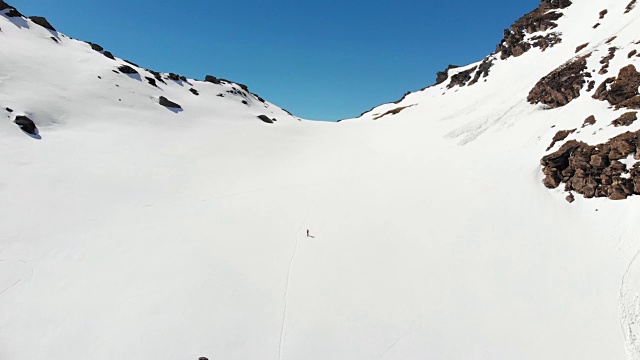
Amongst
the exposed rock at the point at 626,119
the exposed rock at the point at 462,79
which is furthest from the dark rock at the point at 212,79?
the exposed rock at the point at 626,119

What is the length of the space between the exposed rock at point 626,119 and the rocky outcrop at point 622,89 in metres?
0.99

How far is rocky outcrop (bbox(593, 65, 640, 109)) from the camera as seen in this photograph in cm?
2234

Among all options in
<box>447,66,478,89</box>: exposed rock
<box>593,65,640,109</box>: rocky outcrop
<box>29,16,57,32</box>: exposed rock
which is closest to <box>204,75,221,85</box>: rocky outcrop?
<box>29,16,57,32</box>: exposed rock

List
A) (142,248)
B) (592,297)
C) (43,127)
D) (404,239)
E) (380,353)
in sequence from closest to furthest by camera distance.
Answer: (380,353) < (592,297) < (142,248) < (404,239) < (43,127)

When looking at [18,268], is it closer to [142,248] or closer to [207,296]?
[142,248]

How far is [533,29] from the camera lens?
6662 cm

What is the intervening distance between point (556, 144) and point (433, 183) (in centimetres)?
1044

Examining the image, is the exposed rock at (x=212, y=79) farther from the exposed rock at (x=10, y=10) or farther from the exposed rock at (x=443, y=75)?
the exposed rock at (x=443, y=75)

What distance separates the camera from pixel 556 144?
81.0ft

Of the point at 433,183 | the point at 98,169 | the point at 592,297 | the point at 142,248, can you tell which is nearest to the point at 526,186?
the point at 433,183

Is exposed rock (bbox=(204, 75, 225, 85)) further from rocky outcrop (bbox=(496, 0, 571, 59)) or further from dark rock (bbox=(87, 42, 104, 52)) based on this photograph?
rocky outcrop (bbox=(496, 0, 571, 59))

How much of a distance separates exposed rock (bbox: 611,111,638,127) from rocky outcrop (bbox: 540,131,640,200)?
1831 millimetres

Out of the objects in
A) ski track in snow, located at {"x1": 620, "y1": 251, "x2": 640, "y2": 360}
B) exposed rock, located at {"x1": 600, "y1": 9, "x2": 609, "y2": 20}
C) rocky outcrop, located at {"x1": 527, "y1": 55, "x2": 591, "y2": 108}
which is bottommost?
ski track in snow, located at {"x1": 620, "y1": 251, "x2": 640, "y2": 360}

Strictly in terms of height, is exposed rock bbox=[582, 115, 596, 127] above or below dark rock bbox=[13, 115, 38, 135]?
above
